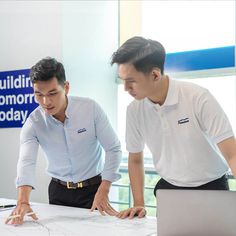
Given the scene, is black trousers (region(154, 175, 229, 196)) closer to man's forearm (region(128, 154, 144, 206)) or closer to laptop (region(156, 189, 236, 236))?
man's forearm (region(128, 154, 144, 206))

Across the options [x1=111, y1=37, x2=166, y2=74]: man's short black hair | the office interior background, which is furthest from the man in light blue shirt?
the office interior background

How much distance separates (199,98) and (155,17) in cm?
215

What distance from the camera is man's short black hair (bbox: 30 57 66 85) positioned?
193 cm

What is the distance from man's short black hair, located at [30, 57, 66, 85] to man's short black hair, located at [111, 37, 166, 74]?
490mm

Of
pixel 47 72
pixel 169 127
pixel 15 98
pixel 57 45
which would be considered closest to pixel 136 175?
pixel 169 127

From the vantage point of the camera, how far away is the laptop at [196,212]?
114 cm

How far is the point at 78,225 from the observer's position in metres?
1.61

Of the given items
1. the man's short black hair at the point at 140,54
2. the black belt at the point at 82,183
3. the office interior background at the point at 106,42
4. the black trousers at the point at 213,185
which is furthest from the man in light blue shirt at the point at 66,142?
the office interior background at the point at 106,42

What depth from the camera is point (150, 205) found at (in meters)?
3.41

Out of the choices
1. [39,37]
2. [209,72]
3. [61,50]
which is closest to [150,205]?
[209,72]

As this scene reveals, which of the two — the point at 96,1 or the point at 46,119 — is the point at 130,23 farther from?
the point at 46,119

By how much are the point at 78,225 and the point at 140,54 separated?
30.3 inches

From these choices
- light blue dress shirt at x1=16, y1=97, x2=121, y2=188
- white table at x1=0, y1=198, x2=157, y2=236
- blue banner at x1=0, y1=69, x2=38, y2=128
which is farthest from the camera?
blue banner at x1=0, y1=69, x2=38, y2=128

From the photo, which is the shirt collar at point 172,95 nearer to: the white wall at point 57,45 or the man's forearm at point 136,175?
the man's forearm at point 136,175
